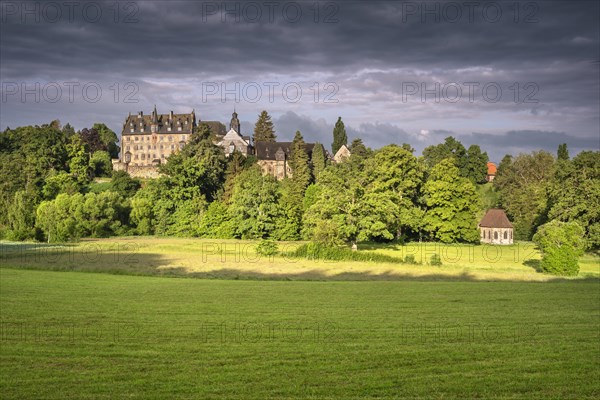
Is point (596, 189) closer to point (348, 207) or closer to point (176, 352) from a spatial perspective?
point (348, 207)

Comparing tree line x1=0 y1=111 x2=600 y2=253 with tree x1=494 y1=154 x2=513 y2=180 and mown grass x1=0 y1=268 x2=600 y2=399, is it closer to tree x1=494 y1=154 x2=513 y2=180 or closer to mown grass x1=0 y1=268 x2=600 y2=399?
tree x1=494 y1=154 x2=513 y2=180

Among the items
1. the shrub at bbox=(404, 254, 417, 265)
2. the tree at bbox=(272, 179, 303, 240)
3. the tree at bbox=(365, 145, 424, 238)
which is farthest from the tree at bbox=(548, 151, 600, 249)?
the tree at bbox=(272, 179, 303, 240)

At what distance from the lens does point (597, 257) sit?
61469 mm

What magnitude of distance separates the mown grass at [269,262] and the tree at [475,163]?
51.0 m

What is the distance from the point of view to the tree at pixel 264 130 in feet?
447

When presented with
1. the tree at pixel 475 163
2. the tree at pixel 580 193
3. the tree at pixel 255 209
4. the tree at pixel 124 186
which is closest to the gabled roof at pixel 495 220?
the tree at pixel 580 193

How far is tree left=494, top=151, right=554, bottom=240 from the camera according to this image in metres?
87.2

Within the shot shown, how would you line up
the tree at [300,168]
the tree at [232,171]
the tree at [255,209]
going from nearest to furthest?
the tree at [255,209] → the tree at [232,171] → the tree at [300,168]

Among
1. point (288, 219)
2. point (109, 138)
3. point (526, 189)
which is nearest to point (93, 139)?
point (109, 138)

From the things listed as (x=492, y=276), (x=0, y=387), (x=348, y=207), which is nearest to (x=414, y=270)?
(x=492, y=276)

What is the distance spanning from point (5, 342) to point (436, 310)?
56.5 ft

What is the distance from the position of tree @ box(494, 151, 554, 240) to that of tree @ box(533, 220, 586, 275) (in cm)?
2912

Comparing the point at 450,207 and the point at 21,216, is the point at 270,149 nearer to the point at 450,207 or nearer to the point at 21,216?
the point at 21,216

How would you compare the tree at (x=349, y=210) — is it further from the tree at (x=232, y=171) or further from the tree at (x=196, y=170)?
the tree at (x=196, y=170)
